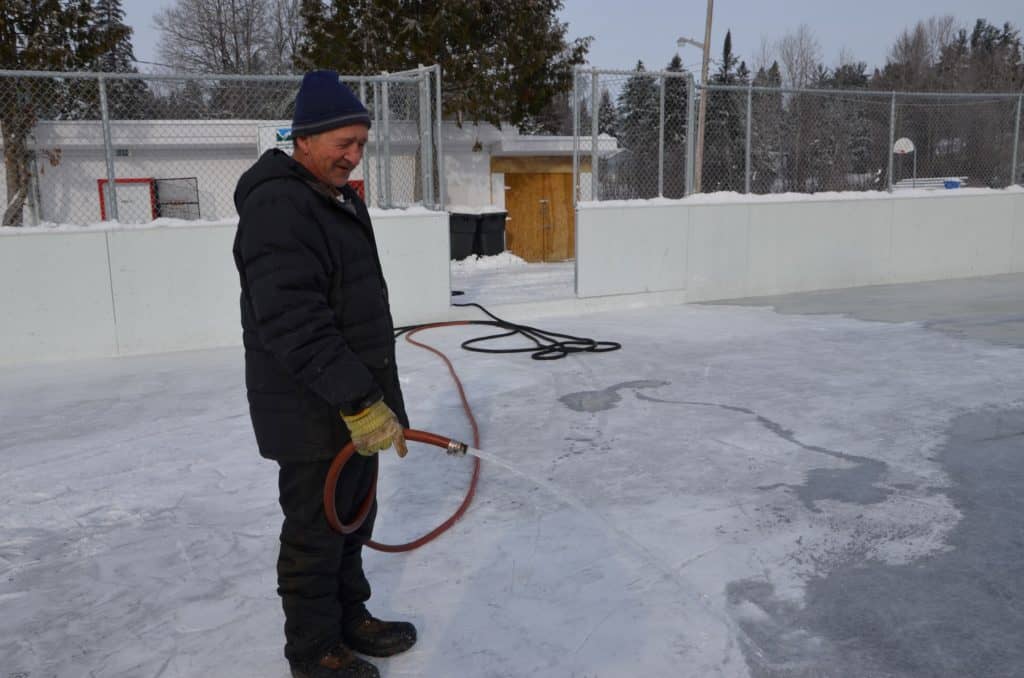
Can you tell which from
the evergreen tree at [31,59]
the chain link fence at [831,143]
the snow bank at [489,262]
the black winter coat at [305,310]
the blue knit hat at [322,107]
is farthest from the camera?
the snow bank at [489,262]

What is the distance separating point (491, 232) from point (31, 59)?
31.0ft

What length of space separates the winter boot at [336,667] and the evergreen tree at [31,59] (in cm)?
1406

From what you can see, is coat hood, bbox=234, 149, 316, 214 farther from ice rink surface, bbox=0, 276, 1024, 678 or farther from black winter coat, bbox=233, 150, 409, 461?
ice rink surface, bbox=0, 276, 1024, 678

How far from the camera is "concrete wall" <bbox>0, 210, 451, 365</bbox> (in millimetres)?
7238

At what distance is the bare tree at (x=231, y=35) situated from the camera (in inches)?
1326

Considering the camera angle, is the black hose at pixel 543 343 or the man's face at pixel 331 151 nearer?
the man's face at pixel 331 151

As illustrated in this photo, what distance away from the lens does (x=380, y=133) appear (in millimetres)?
9422

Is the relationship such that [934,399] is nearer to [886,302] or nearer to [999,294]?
[886,302]

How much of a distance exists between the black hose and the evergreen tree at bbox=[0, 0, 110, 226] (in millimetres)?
10048

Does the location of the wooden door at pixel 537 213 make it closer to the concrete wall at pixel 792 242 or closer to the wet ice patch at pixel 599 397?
the concrete wall at pixel 792 242

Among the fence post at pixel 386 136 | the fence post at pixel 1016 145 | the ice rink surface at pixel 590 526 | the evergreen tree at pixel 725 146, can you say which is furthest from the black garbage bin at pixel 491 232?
the ice rink surface at pixel 590 526

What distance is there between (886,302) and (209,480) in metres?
8.15

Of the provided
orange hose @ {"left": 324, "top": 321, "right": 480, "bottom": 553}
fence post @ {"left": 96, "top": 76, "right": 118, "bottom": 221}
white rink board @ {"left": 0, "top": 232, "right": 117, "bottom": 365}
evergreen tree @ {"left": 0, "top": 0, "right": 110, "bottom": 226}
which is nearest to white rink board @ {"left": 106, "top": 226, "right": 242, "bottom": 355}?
white rink board @ {"left": 0, "top": 232, "right": 117, "bottom": 365}

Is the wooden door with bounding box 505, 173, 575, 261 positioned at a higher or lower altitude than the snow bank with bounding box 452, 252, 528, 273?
higher
